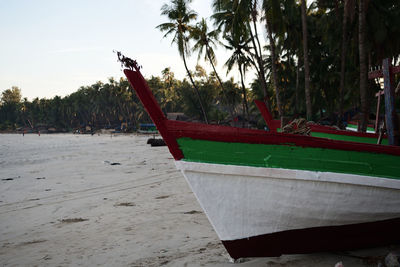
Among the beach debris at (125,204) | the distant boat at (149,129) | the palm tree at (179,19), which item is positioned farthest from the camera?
the distant boat at (149,129)

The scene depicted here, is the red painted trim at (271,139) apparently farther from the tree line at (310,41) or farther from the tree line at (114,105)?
the tree line at (114,105)

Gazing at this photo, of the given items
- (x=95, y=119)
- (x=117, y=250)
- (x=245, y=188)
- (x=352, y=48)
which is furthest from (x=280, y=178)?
(x=95, y=119)

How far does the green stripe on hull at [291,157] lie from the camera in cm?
291

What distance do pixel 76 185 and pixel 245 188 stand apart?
799cm

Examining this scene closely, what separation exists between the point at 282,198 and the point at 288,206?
12cm

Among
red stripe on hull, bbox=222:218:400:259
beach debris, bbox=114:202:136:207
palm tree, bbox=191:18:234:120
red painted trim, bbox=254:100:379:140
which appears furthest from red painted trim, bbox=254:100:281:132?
palm tree, bbox=191:18:234:120

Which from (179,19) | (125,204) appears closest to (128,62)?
(125,204)

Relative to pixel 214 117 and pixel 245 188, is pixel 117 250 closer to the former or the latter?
pixel 245 188

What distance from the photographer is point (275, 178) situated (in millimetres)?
2951

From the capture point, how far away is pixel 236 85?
133 feet

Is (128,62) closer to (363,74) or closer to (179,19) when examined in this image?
(363,74)

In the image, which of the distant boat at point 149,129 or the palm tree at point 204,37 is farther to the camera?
the distant boat at point 149,129

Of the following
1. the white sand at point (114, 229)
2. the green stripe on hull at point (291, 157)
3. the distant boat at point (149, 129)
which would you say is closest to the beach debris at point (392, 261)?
the white sand at point (114, 229)

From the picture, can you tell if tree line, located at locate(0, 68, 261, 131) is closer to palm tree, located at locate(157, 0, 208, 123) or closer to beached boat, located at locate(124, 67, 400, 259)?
palm tree, located at locate(157, 0, 208, 123)
